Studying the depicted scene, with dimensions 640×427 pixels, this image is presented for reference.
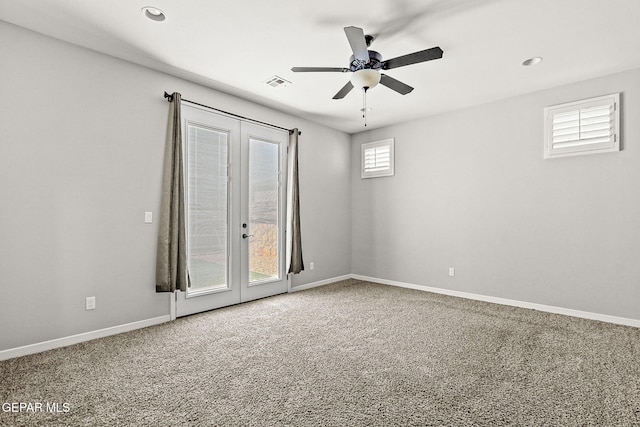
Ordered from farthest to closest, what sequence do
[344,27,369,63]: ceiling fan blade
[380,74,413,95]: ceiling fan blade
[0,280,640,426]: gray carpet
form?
[380,74,413,95]: ceiling fan blade → [344,27,369,63]: ceiling fan blade → [0,280,640,426]: gray carpet

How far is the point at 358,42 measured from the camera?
2.43m

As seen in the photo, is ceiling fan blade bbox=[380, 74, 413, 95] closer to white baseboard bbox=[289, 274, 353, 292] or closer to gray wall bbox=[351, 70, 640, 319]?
gray wall bbox=[351, 70, 640, 319]

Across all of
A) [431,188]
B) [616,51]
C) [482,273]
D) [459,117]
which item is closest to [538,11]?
[616,51]

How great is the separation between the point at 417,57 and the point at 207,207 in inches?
112

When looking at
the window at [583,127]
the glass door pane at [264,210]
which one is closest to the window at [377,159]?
the glass door pane at [264,210]

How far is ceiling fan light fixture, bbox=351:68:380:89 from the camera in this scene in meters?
2.74

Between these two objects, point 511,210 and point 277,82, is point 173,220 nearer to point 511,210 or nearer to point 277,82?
point 277,82

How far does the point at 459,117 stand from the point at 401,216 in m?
1.77

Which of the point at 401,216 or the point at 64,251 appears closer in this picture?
the point at 64,251

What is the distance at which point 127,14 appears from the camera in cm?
257

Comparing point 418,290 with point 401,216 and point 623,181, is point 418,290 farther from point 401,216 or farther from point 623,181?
point 623,181

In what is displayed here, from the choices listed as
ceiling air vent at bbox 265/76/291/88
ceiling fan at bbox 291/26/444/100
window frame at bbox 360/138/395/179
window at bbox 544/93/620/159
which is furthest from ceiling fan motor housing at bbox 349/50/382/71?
window frame at bbox 360/138/395/179

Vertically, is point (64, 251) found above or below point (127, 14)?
below

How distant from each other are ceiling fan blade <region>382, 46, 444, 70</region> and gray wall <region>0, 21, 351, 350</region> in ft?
8.03
